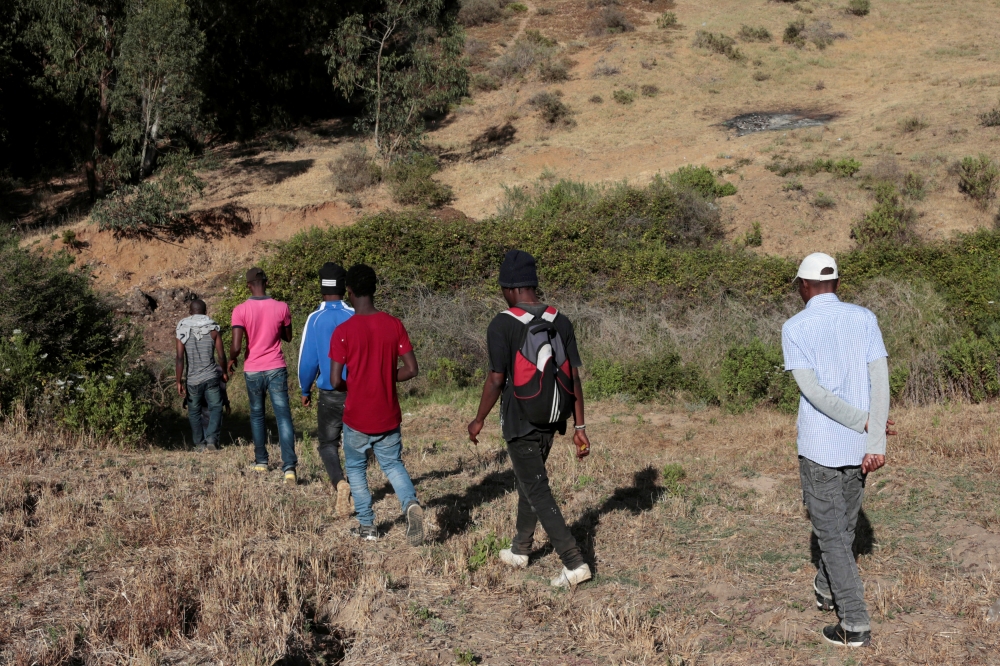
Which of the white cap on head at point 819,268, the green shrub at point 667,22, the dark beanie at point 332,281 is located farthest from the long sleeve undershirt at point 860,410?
the green shrub at point 667,22

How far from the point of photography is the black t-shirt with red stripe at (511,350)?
4266 mm

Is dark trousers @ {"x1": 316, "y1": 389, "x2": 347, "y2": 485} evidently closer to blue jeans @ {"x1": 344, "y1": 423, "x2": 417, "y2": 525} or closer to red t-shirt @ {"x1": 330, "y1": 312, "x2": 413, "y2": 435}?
blue jeans @ {"x1": 344, "y1": 423, "x2": 417, "y2": 525}

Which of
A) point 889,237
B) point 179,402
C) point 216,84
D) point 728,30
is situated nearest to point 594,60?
point 728,30

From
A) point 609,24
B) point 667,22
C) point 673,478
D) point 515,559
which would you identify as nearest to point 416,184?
point 673,478

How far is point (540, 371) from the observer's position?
4.24 meters

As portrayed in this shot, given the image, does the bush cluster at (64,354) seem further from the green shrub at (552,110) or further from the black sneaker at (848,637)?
the green shrub at (552,110)

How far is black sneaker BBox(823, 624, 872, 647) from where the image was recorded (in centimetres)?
385

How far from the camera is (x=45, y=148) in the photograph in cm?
3031

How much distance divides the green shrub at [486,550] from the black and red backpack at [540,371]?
1.02 metres

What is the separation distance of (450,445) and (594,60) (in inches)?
1119

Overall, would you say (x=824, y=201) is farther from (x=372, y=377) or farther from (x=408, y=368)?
(x=372, y=377)

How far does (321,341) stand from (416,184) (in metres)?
18.7

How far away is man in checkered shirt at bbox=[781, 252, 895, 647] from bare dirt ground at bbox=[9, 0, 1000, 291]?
51.9 ft

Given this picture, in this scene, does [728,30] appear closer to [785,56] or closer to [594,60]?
[785,56]
